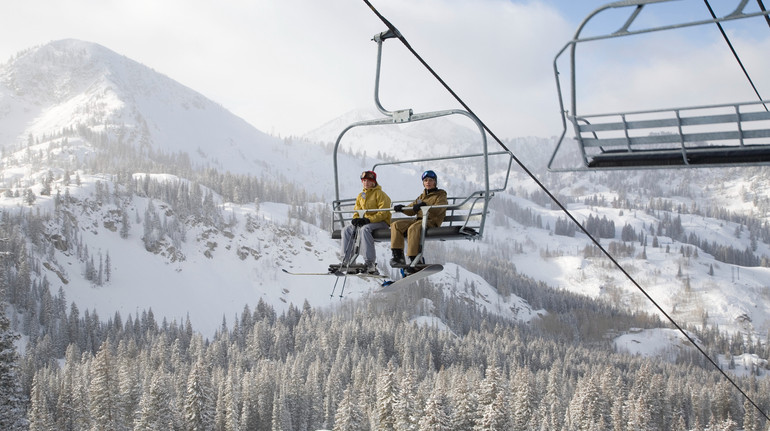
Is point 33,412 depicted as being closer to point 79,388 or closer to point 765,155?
point 79,388

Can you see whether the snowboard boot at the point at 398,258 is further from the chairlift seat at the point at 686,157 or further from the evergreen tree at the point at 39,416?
the evergreen tree at the point at 39,416

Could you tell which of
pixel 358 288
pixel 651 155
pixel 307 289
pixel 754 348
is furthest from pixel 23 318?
pixel 754 348

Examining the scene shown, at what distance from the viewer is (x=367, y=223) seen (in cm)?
1076

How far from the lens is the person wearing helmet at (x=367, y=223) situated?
1051 cm

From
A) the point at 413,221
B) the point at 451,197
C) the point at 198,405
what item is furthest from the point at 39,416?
the point at 451,197

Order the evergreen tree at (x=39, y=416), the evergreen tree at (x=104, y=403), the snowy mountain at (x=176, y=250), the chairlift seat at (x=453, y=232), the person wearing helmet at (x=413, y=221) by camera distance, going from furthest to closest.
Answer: the snowy mountain at (x=176, y=250)
the evergreen tree at (x=39, y=416)
the evergreen tree at (x=104, y=403)
the person wearing helmet at (x=413, y=221)
the chairlift seat at (x=453, y=232)

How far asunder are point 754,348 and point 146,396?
16341cm

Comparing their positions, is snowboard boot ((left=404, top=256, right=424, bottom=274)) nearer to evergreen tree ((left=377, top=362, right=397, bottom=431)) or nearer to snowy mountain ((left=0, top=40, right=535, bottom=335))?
evergreen tree ((left=377, top=362, right=397, bottom=431))

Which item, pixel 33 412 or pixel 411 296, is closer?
pixel 33 412

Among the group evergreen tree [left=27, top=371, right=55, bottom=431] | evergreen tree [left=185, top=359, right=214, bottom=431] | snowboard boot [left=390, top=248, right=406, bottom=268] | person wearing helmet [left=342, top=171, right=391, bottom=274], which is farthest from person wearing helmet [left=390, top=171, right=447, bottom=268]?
evergreen tree [left=27, top=371, right=55, bottom=431]

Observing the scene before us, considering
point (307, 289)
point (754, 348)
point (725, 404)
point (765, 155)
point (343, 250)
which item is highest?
point (765, 155)

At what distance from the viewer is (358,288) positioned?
14975cm

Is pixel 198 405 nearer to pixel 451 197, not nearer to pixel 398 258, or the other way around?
pixel 398 258

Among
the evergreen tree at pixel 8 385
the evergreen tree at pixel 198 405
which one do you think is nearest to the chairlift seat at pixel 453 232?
the evergreen tree at pixel 8 385
